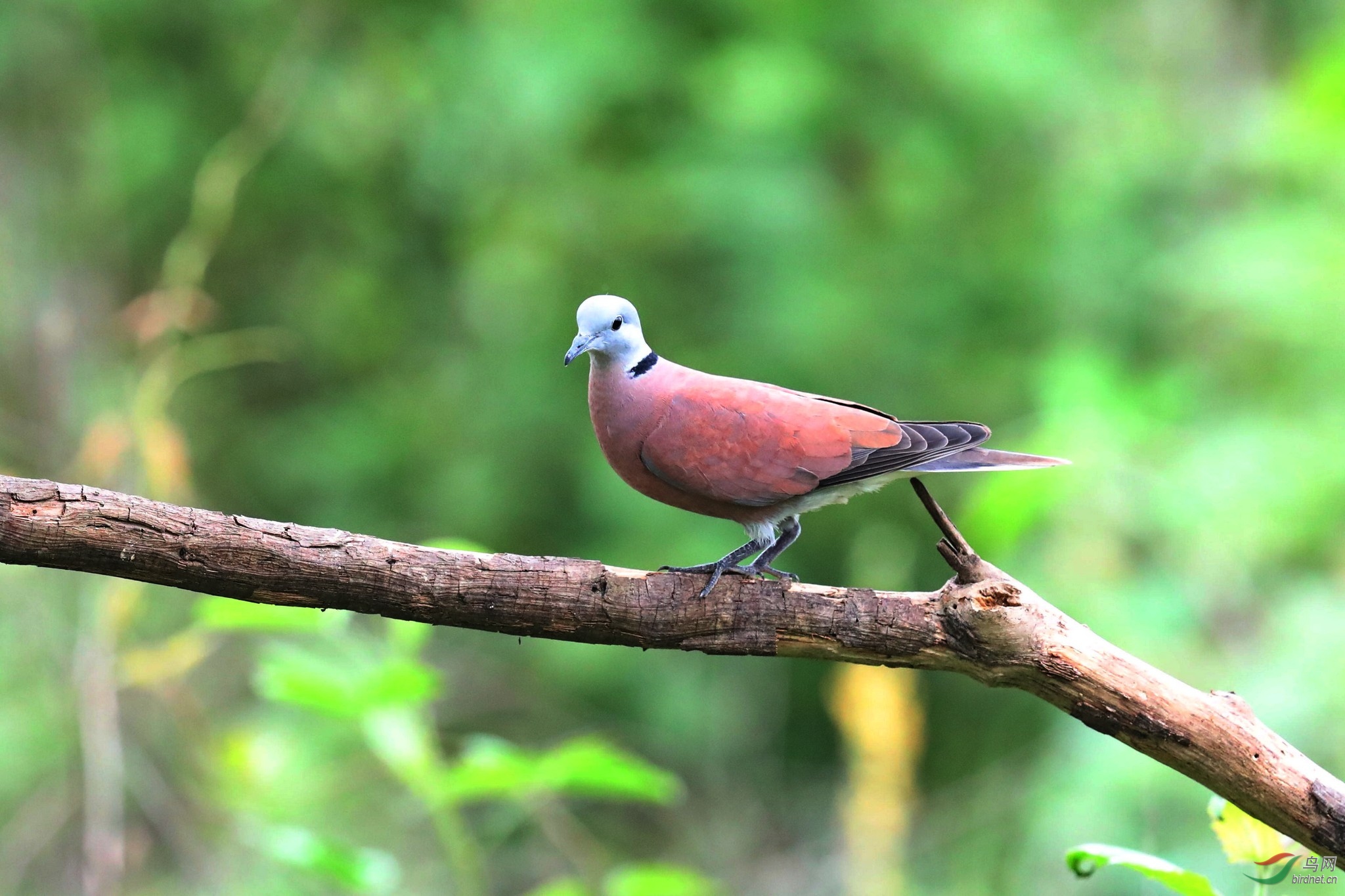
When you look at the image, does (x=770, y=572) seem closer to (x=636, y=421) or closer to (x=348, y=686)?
(x=636, y=421)

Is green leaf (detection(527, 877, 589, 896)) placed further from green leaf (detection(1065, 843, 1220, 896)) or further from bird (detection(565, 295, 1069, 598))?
green leaf (detection(1065, 843, 1220, 896))

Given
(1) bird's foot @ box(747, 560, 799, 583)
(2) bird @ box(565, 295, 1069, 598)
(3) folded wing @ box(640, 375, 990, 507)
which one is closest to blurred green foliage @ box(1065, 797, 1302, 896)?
(1) bird's foot @ box(747, 560, 799, 583)

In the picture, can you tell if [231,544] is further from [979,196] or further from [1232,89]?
[1232,89]

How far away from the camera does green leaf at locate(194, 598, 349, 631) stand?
7.79ft

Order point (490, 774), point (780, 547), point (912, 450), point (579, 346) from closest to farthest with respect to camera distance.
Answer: point (490, 774)
point (579, 346)
point (912, 450)
point (780, 547)

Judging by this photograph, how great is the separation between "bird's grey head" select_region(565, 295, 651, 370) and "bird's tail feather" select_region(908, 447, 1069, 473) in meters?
0.72

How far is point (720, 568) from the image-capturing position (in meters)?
2.54

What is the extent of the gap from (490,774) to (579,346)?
37.2 inches

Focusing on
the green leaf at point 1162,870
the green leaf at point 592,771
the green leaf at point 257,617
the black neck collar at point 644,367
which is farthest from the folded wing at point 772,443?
the green leaf at point 1162,870

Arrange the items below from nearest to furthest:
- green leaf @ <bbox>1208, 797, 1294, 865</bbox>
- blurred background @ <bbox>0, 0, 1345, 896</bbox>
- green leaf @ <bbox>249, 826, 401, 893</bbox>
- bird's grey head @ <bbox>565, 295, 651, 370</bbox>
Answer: green leaf @ <bbox>1208, 797, 1294, 865</bbox>, green leaf @ <bbox>249, 826, 401, 893</bbox>, bird's grey head @ <bbox>565, 295, 651, 370</bbox>, blurred background @ <bbox>0, 0, 1345, 896</bbox>

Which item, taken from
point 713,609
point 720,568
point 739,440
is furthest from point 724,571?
point 739,440

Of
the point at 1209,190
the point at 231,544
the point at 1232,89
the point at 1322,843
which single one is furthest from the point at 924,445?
the point at 1232,89

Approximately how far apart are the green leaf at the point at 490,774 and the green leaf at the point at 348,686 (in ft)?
0.55

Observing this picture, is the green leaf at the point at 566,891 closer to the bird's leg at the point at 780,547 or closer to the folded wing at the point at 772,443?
the bird's leg at the point at 780,547
